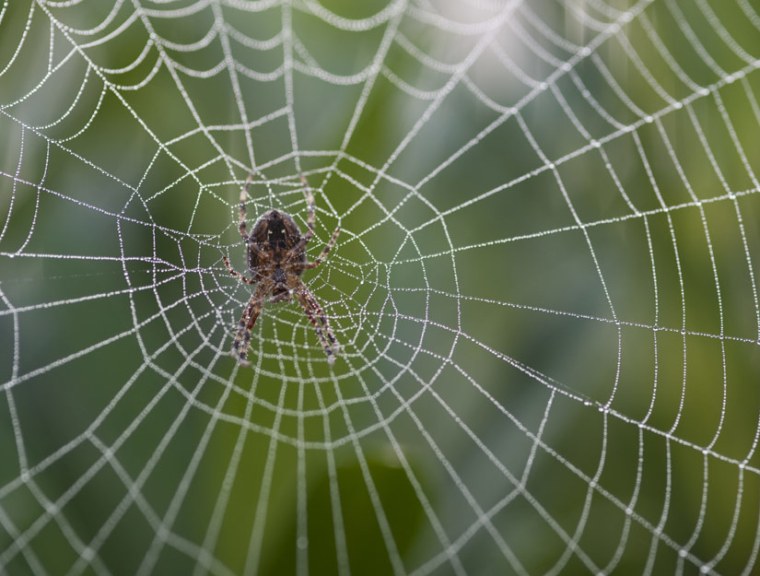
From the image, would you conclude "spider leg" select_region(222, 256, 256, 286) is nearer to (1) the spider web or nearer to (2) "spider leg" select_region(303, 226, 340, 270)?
(1) the spider web

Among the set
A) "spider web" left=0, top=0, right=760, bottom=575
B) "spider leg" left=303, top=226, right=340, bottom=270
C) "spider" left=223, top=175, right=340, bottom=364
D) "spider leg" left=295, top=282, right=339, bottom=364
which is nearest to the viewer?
"spider web" left=0, top=0, right=760, bottom=575

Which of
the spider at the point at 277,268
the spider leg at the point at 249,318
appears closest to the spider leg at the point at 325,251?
the spider at the point at 277,268

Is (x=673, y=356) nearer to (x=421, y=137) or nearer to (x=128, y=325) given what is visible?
(x=421, y=137)

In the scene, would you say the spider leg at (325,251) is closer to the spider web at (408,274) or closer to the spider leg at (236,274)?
the spider web at (408,274)

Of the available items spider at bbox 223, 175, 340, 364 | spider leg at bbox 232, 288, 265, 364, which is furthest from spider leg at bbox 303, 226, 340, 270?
spider leg at bbox 232, 288, 265, 364

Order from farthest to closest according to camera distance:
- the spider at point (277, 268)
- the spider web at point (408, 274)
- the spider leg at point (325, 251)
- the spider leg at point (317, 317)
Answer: the spider leg at point (317, 317)
the spider at point (277, 268)
the spider leg at point (325, 251)
the spider web at point (408, 274)

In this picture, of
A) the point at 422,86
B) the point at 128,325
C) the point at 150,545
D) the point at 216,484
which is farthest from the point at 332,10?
the point at 150,545
